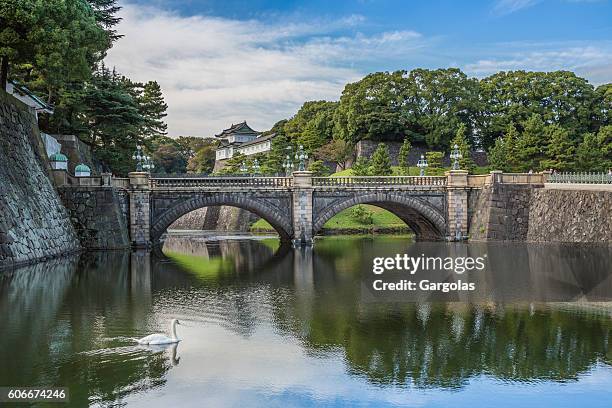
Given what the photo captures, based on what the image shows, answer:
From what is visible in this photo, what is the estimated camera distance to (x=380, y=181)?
56.4 meters

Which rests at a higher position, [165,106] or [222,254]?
[165,106]

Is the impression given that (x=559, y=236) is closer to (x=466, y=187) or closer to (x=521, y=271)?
(x=466, y=187)

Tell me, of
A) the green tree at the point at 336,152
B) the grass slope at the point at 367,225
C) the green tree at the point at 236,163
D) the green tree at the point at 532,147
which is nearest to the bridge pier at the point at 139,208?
the grass slope at the point at 367,225

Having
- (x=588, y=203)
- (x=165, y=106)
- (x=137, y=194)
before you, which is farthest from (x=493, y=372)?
(x=165, y=106)

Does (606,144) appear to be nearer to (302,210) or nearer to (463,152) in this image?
(463,152)

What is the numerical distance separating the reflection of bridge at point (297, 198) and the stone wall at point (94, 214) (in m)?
2.63

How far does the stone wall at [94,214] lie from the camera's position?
4725 cm

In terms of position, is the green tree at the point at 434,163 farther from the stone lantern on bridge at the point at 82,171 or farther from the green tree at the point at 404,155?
the stone lantern on bridge at the point at 82,171

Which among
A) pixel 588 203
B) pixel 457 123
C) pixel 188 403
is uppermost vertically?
pixel 457 123

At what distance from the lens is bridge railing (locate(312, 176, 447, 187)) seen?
54.5 m

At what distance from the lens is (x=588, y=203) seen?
46.1 meters

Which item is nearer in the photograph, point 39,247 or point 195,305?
point 195,305

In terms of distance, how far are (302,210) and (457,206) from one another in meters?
13.0

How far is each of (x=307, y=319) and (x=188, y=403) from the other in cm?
881
